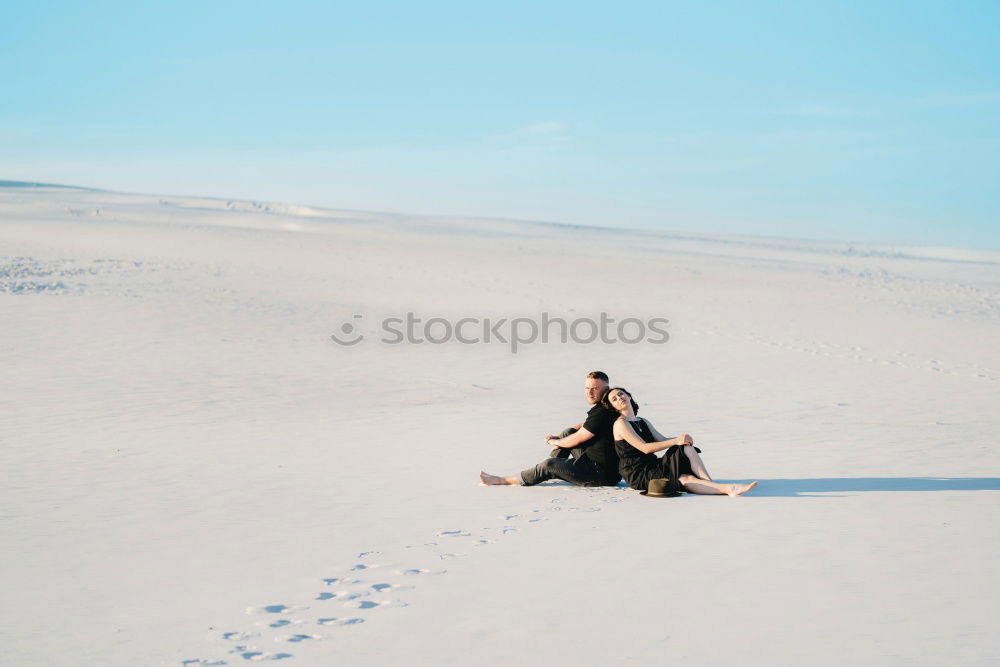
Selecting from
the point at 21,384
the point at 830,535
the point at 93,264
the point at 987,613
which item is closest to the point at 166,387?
the point at 21,384

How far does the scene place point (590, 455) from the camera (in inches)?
299

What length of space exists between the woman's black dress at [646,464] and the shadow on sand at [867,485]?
666mm

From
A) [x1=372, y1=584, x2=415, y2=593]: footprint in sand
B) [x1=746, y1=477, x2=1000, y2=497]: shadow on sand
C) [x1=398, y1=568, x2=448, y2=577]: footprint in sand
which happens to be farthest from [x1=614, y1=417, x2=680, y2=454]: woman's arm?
[x1=372, y1=584, x2=415, y2=593]: footprint in sand

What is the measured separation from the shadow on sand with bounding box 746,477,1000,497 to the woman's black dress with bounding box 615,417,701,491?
666 millimetres

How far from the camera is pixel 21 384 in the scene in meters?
12.8

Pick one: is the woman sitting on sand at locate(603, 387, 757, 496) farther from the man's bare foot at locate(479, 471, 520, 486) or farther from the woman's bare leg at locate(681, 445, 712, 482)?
the man's bare foot at locate(479, 471, 520, 486)

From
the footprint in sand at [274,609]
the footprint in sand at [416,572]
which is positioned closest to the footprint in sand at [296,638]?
the footprint in sand at [274,609]

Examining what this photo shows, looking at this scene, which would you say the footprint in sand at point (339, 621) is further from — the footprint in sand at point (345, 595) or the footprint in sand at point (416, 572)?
the footprint in sand at point (416, 572)

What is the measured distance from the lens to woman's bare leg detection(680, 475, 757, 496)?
23.3 ft

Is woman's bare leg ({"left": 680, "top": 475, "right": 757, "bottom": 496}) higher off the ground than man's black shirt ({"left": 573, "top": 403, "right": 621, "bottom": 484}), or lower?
lower

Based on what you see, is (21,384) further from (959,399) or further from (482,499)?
(959,399)

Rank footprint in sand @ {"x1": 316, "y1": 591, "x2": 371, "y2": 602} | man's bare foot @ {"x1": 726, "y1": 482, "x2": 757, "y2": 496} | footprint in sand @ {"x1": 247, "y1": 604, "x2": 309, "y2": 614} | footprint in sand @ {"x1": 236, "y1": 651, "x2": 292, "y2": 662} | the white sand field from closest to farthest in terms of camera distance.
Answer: footprint in sand @ {"x1": 236, "y1": 651, "x2": 292, "y2": 662}, the white sand field, footprint in sand @ {"x1": 247, "y1": 604, "x2": 309, "y2": 614}, footprint in sand @ {"x1": 316, "y1": 591, "x2": 371, "y2": 602}, man's bare foot @ {"x1": 726, "y1": 482, "x2": 757, "y2": 496}

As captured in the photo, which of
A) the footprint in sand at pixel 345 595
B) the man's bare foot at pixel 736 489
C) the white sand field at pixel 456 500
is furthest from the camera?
the man's bare foot at pixel 736 489

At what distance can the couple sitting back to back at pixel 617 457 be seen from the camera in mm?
7168
